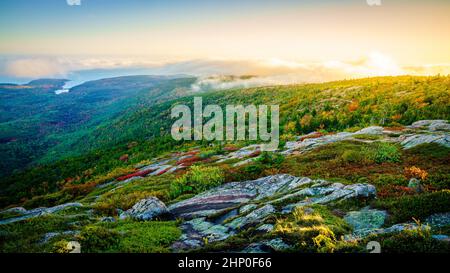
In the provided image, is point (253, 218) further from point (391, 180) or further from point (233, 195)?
point (391, 180)

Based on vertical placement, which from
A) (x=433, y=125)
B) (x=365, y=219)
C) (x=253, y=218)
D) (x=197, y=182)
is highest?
(x=433, y=125)

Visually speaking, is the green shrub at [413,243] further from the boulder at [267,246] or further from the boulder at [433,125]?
the boulder at [433,125]

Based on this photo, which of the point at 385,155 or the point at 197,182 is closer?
the point at 385,155

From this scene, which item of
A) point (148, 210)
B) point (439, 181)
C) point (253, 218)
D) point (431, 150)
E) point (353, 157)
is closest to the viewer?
point (253, 218)

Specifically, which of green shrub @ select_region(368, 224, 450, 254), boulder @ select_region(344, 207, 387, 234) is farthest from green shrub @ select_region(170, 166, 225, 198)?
green shrub @ select_region(368, 224, 450, 254)


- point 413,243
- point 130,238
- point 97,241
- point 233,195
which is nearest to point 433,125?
point 233,195

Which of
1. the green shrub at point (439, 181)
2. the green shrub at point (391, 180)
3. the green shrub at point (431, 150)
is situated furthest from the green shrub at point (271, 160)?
the green shrub at point (439, 181)

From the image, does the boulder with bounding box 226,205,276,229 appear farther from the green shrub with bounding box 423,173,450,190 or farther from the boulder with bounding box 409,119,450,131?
the boulder with bounding box 409,119,450,131
